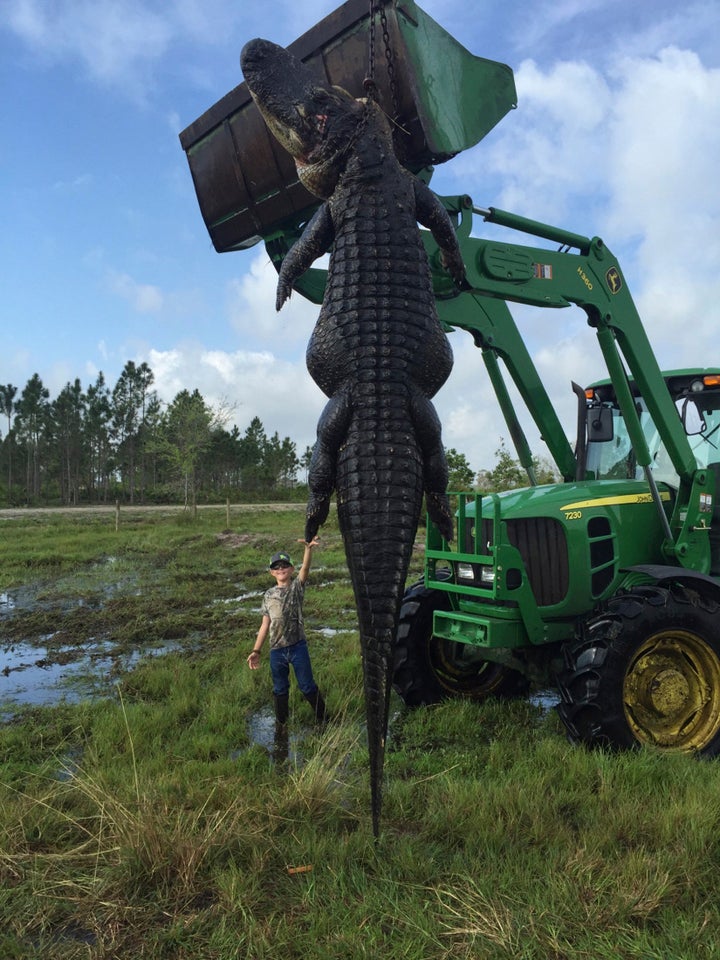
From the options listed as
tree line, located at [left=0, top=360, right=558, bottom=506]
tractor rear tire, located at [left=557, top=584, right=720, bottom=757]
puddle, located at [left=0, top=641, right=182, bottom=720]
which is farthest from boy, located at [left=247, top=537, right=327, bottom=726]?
tree line, located at [left=0, top=360, right=558, bottom=506]

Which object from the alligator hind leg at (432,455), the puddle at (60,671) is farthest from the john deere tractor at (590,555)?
the puddle at (60,671)

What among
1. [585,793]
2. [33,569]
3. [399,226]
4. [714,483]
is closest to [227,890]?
[585,793]

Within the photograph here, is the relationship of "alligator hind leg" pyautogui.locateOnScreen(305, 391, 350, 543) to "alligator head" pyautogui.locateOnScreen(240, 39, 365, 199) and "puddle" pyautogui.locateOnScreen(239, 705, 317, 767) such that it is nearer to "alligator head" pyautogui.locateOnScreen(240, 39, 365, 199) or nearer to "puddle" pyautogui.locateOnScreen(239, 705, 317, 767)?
"alligator head" pyautogui.locateOnScreen(240, 39, 365, 199)

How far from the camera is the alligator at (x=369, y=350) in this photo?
1.81 m

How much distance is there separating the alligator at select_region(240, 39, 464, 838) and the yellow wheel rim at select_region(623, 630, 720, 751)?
3.06 meters

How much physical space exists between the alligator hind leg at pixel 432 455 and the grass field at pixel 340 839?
161cm

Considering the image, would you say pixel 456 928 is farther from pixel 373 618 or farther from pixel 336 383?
pixel 336 383

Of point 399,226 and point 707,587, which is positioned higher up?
point 399,226

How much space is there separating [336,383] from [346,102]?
1059mm

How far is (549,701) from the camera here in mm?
5957

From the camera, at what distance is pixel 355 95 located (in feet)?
9.68

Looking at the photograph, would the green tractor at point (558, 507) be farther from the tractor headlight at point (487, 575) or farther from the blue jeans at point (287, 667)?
the blue jeans at point (287, 667)

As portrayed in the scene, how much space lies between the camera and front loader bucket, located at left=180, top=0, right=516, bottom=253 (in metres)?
2.68

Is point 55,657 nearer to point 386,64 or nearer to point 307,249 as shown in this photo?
point 307,249
